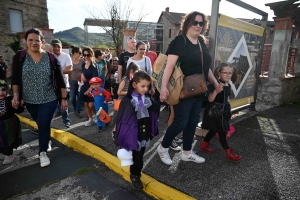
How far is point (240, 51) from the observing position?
14.5ft

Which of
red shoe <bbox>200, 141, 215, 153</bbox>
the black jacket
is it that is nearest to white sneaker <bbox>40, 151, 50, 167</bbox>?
the black jacket

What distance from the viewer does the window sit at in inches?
720

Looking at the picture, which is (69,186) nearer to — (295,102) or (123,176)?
(123,176)

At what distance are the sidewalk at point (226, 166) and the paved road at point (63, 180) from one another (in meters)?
0.17

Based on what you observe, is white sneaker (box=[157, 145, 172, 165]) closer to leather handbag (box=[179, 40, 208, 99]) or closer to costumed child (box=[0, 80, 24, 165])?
leather handbag (box=[179, 40, 208, 99])

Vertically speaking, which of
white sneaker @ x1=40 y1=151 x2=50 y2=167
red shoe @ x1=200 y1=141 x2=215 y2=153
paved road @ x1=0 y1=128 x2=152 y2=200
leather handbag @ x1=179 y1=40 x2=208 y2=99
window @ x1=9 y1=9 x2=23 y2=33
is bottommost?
paved road @ x1=0 y1=128 x2=152 y2=200

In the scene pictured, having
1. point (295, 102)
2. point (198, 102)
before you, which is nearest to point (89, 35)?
point (295, 102)

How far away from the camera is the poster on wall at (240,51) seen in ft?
12.6

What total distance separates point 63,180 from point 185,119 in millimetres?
1751

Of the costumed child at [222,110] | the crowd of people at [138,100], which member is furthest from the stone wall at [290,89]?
the costumed child at [222,110]

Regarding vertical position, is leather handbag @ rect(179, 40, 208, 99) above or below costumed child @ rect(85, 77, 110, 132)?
above

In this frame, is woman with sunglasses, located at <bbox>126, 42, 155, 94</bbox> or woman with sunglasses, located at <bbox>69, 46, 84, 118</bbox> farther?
woman with sunglasses, located at <bbox>69, 46, 84, 118</bbox>

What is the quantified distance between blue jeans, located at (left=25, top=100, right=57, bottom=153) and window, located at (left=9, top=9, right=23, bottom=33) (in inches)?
766

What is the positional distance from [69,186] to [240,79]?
4000mm
